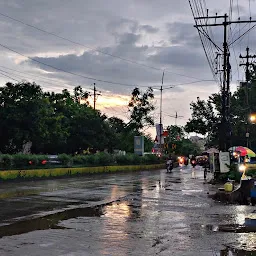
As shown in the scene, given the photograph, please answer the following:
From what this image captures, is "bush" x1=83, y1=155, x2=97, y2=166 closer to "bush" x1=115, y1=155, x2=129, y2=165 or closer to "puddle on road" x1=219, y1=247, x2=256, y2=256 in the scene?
"bush" x1=115, y1=155, x2=129, y2=165

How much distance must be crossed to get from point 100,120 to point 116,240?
138 feet

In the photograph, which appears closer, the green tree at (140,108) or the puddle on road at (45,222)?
the puddle on road at (45,222)

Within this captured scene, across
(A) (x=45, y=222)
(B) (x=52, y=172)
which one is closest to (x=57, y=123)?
(B) (x=52, y=172)

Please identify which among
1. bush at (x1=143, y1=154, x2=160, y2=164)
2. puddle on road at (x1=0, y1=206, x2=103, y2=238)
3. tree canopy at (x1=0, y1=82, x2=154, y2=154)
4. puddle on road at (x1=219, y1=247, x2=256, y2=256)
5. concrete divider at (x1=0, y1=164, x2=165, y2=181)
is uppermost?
tree canopy at (x1=0, y1=82, x2=154, y2=154)

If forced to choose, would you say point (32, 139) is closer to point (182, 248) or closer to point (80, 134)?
point (80, 134)

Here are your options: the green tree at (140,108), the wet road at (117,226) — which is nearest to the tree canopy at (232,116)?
the green tree at (140,108)

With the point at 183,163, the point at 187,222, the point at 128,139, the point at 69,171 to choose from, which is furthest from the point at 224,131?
the point at 183,163

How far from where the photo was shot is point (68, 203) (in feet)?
51.9

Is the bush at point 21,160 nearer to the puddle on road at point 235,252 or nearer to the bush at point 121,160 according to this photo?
the bush at point 121,160

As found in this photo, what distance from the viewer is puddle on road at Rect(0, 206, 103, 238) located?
10.2m

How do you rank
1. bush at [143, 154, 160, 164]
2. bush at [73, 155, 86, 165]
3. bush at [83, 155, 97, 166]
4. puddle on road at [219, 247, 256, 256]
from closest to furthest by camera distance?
puddle on road at [219, 247, 256, 256] → bush at [73, 155, 86, 165] → bush at [83, 155, 97, 166] → bush at [143, 154, 160, 164]

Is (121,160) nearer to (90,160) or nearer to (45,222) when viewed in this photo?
(90,160)

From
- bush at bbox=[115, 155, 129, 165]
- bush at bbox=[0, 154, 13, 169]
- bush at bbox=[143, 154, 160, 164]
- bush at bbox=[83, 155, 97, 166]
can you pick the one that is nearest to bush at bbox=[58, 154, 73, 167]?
bush at bbox=[83, 155, 97, 166]

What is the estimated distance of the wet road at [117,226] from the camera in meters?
8.56
